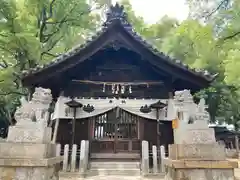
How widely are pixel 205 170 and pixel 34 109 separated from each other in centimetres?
410

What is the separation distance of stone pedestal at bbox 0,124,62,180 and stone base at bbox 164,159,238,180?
2831 millimetres

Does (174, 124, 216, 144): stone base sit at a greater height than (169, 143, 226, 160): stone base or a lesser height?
greater

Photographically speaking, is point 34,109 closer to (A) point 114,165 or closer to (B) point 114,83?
(B) point 114,83

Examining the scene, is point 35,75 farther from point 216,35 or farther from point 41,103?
point 216,35

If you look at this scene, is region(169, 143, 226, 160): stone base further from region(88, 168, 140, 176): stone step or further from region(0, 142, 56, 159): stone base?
region(88, 168, 140, 176): stone step

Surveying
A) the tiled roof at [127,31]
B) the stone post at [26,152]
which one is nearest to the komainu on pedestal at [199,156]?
the stone post at [26,152]

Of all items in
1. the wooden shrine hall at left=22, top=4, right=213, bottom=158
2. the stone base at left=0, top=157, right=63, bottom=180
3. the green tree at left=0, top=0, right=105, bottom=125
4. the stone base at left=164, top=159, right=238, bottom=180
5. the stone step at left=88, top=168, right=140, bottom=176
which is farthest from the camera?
the green tree at left=0, top=0, right=105, bottom=125

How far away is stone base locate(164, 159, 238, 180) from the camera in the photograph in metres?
4.57

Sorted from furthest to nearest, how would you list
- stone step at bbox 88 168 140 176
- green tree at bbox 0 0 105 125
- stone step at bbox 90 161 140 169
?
1. green tree at bbox 0 0 105 125
2. stone step at bbox 90 161 140 169
3. stone step at bbox 88 168 140 176

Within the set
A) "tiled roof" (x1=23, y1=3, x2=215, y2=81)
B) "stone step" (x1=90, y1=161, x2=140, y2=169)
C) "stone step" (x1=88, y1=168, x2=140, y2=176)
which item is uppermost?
"tiled roof" (x1=23, y1=3, x2=215, y2=81)

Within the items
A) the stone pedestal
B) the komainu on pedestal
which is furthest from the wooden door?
the stone pedestal

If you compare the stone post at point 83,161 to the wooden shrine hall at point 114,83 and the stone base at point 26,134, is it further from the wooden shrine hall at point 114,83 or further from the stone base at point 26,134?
the stone base at point 26,134

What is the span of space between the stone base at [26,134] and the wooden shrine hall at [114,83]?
13.1 feet

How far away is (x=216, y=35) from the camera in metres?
10.7
